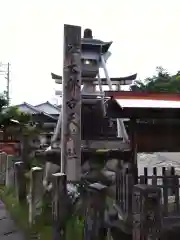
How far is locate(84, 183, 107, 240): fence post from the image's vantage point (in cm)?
447

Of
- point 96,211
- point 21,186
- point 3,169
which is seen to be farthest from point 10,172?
point 96,211

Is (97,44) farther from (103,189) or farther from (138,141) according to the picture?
(103,189)

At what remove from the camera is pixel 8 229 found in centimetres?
729

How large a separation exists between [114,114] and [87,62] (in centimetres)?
1463

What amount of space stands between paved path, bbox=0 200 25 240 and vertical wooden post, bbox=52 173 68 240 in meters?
1.53

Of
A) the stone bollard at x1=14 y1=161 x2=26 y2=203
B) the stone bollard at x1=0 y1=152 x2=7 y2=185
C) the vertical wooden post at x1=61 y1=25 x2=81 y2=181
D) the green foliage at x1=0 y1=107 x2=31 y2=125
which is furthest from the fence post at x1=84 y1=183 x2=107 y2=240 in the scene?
the green foliage at x1=0 y1=107 x2=31 y2=125

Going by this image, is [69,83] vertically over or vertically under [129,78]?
under

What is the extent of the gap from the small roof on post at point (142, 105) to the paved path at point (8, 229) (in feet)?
10.4

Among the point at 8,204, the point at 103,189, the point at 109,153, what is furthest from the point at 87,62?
the point at 103,189

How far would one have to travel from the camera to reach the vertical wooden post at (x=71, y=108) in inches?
375

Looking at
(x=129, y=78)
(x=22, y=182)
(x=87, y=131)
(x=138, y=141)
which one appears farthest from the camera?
(x=129, y=78)

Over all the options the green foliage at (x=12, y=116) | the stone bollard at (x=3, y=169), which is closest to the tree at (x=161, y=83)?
the green foliage at (x=12, y=116)

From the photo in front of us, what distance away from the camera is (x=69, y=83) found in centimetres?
973

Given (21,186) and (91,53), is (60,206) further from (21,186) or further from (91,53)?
(91,53)
